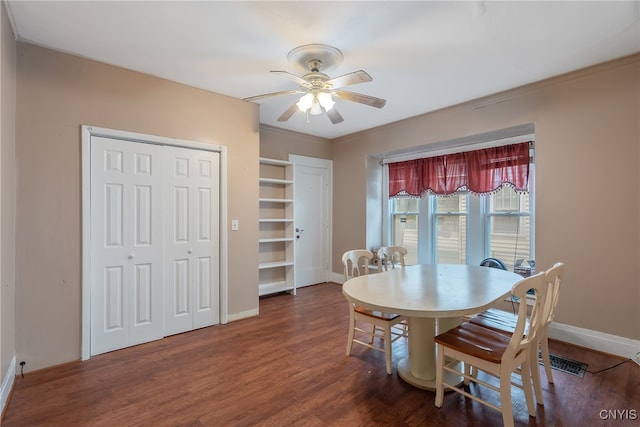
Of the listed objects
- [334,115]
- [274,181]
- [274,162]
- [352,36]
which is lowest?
[274,181]

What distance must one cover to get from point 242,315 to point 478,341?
259 cm

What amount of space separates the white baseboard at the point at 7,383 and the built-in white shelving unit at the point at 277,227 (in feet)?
8.82

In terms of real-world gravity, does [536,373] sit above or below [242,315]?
above

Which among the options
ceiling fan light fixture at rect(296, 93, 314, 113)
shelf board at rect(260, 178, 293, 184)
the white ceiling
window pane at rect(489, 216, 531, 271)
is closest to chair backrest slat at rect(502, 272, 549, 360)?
the white ceiling

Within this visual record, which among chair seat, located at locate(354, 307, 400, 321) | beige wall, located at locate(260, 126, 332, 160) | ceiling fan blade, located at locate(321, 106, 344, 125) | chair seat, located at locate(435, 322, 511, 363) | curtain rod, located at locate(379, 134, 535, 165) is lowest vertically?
chair seat, located at locate(354, 307, 400, 321)

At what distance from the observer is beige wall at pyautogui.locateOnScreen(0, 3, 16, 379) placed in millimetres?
1966

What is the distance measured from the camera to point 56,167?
251 cm

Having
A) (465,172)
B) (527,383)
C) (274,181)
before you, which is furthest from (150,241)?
(465,172)

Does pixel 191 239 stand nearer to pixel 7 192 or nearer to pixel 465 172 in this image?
pixel 7 192

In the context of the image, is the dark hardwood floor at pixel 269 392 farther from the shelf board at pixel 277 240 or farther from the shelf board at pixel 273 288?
the shelf board at pixel 277 240

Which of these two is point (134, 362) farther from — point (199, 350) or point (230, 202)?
point (230, 202)

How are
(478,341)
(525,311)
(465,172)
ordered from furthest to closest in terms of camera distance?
(465,172) → (478,341) → (525,311)

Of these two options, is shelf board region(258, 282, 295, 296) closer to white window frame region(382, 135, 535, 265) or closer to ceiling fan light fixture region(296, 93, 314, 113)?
white window frame region(382, 135, 535, 265)

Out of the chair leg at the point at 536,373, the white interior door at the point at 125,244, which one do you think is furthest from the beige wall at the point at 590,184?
the white interior door at the point at 125,244
